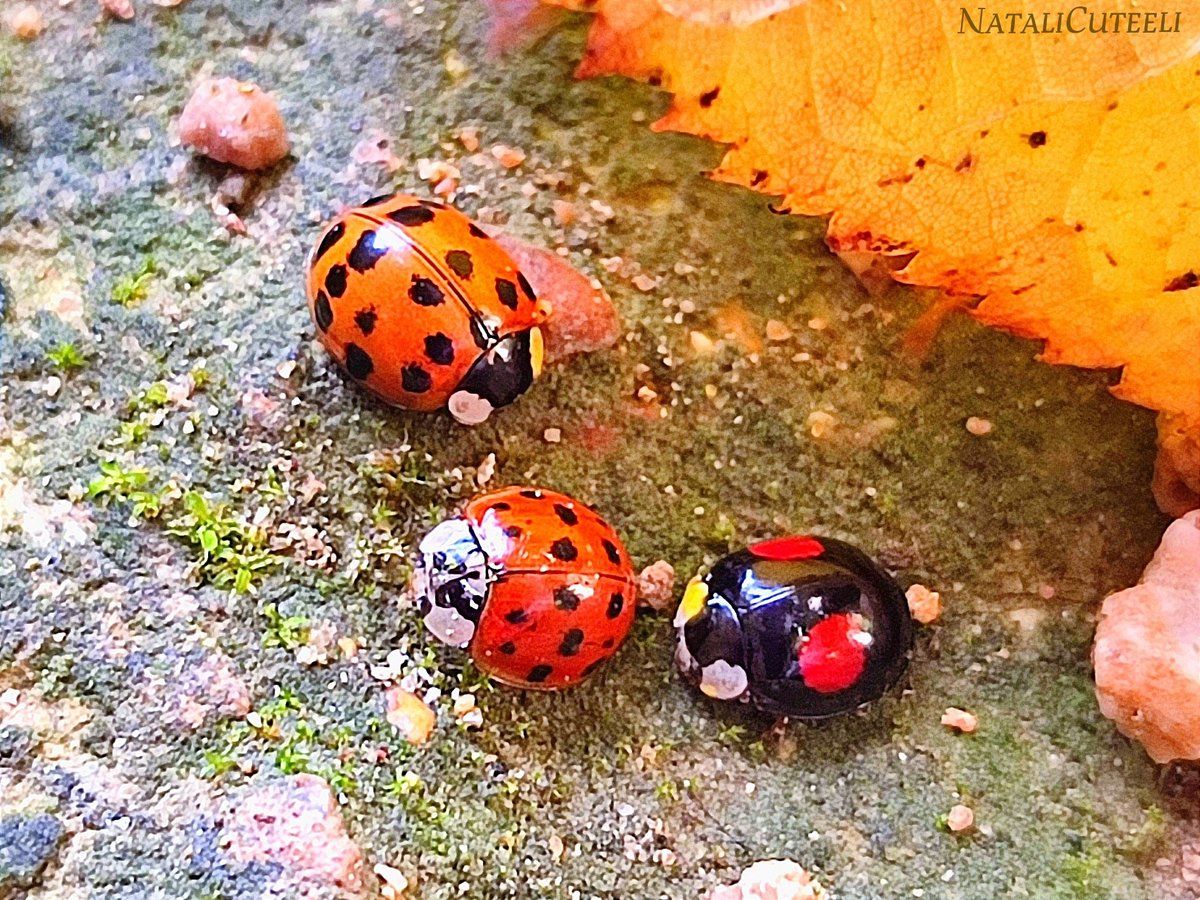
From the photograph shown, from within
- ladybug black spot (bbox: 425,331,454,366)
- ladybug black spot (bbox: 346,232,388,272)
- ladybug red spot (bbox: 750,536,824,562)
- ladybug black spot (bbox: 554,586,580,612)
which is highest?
ladybug black spot (bbox: 346,232,388,272)

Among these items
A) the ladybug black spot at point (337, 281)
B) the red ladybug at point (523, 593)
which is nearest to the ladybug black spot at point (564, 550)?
the red ladybug at point (523, 593)

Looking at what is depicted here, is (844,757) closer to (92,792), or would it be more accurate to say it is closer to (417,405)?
(417,405)

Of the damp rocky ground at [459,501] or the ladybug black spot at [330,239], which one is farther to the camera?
the ladybug black spot at [330,239]

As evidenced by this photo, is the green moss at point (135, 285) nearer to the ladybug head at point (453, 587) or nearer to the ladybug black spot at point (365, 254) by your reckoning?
the ladybug black spot at point (365, 254)

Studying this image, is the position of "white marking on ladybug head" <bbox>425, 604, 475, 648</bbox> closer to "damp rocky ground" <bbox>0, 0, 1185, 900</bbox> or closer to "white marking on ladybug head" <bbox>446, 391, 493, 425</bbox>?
"damp rocky ground" <bbox>0, 0, 1185, 900</bbox>

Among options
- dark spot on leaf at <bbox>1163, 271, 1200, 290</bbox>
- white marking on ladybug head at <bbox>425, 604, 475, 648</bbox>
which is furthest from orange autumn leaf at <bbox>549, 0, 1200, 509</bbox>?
white marking on ladybug head at <bbox>425, 604, 475, 648</bbox>

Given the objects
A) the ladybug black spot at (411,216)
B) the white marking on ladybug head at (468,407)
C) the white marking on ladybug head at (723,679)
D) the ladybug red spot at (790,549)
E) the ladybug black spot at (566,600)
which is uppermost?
the ladybug black spot at (411,216)
